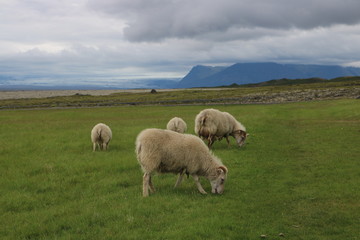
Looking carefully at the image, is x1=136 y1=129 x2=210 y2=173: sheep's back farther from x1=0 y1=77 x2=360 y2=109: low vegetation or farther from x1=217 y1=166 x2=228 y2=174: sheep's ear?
x1=0 y1=77 x2=360 y2=109: low vegetation

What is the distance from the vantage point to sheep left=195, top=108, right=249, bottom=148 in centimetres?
1889

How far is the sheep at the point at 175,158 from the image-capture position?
10375mm

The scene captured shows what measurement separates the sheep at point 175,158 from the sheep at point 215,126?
760 cm

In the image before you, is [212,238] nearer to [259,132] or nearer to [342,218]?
[342,218]

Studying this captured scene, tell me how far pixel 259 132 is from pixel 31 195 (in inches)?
754

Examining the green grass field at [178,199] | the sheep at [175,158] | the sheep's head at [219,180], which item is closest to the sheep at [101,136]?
the green grass field at [178,199]

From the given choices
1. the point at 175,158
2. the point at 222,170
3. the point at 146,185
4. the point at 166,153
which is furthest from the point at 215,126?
the point at 146,185

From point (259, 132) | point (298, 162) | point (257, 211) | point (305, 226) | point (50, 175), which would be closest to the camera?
point (305, 226)

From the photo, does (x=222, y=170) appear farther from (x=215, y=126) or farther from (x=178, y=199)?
(x=215, y=126)

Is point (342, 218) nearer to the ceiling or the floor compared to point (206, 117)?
nearer to the floor

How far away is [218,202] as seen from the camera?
32.5 ft

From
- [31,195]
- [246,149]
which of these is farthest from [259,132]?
[31,195]

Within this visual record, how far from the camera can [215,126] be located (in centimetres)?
1908

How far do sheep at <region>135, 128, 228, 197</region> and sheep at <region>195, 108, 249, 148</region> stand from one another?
7.60 meters
